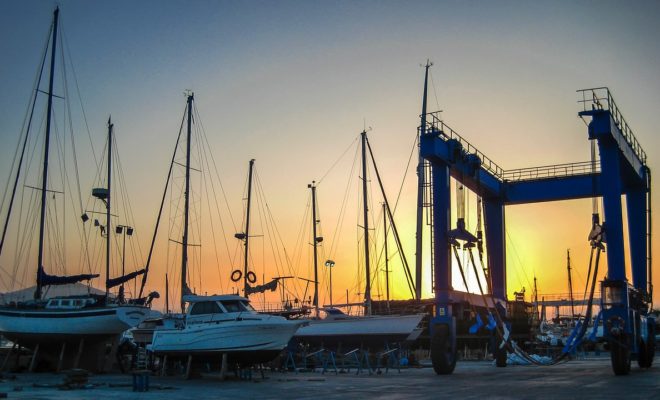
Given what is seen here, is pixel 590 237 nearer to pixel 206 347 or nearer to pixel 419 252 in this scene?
pixel 206 347

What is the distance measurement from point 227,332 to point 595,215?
16.0 meters

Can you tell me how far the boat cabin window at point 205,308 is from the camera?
27.4 meters

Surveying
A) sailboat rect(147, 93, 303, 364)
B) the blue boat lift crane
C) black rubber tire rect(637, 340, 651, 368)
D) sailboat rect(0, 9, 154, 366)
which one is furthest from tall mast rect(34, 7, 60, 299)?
black rubber tire rect(637, 340, 651, 368)

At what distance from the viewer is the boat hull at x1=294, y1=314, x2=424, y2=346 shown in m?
39.1

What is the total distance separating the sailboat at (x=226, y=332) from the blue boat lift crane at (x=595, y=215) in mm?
6441

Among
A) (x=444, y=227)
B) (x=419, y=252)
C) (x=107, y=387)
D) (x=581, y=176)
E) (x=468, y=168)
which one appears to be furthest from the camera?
(x=419, y=252)

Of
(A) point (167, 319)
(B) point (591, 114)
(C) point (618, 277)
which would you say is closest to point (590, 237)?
(C) point (618, 277)

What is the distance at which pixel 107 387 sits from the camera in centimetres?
2100

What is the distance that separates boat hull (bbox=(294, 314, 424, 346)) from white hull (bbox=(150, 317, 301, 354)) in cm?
1310

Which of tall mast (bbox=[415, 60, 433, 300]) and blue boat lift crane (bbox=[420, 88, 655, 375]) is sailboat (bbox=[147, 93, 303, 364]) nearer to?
blue boat lift crane (bbox=[420, 88, 655, 375])

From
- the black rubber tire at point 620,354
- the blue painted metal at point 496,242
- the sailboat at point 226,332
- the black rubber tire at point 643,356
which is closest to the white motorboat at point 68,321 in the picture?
the sailboat at point 226,332

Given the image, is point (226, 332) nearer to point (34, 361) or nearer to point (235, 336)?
point (235, 336)

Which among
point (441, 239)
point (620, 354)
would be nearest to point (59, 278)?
point (441, 239)

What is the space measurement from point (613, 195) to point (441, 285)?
26.5 ft
